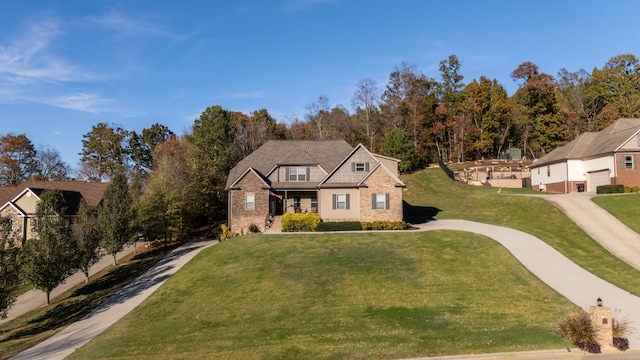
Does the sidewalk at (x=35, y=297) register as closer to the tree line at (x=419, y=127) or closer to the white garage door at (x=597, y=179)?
the tree line at (x=419, y=127)

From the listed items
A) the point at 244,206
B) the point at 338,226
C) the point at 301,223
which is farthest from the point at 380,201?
the point at 244,206

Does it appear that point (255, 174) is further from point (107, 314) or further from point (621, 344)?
point (621, 344)

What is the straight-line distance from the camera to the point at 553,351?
12641mm

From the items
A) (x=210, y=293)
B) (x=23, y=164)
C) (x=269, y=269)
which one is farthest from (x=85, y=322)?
(x=23, y=164)

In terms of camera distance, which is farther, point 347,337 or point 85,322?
point 85,322

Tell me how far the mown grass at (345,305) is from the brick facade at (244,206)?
7301mm

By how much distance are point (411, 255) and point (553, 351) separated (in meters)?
11.3

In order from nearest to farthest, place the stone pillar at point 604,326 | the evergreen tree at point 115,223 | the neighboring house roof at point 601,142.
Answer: the stone pillar at point 604,326
the evergreen tree at point 115,223
the neighboring house roof at point 601,142

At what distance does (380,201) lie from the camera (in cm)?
3266

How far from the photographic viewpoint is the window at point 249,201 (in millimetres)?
35031

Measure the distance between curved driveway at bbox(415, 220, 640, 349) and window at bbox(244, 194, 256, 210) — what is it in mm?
17847

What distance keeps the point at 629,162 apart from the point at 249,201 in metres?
36.7

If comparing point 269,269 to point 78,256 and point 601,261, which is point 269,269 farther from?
point 601,261

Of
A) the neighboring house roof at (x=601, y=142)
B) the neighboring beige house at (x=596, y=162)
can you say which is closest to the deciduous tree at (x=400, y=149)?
the neighboring beige house at (x=596, y=162)
